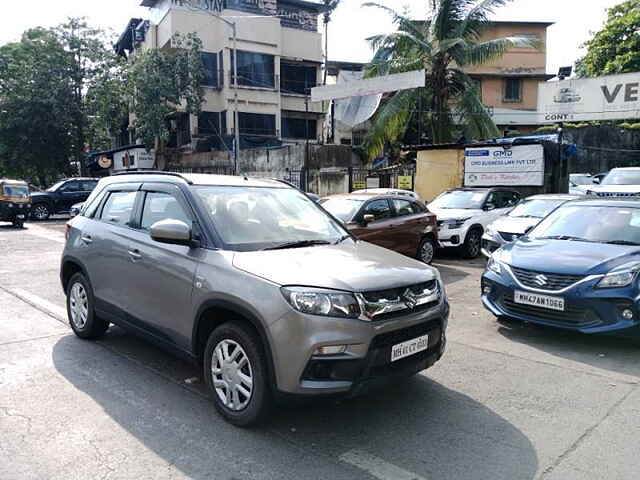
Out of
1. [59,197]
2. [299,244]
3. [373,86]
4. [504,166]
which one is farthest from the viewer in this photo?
[59,197]

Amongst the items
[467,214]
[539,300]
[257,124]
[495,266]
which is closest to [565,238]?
[495,266]

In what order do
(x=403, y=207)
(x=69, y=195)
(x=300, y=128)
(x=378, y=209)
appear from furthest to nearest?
(x=300, y=128), (x=69, y=195), (x=403, y=207), (x=378, y=209)

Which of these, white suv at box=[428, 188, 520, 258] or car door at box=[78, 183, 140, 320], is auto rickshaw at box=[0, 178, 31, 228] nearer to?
white suv at box=[428, 188, 520, 258]

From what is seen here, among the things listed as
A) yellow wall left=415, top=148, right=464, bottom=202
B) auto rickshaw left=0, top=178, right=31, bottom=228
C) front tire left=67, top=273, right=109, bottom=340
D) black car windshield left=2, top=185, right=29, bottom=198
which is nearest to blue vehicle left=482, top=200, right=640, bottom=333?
front tire left=67, top=273, right=109, bottom=340

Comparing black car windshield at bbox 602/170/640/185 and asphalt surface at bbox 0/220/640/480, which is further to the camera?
black car windshield at bbox 602/170/640/185

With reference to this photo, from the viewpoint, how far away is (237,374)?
12.0ft

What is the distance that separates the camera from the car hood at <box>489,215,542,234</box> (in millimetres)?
10280

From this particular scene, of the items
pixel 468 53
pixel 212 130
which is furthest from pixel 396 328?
pixel 212 130

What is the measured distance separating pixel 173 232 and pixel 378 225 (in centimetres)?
644

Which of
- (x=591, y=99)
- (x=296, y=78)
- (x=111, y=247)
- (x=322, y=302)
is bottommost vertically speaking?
(x=322, y=302)

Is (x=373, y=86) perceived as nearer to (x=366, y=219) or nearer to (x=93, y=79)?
(x=366, y=219)

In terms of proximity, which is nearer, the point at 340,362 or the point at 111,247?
the point at 340,362

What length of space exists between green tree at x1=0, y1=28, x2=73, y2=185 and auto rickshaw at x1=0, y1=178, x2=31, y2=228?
12555 mm

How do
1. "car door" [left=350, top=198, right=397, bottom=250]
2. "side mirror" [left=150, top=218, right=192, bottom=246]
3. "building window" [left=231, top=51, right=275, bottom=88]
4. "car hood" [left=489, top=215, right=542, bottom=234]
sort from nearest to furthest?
"side mirror" [left=150, top=218, right=192, bottom=246]
"car door" [left=350, top=198, right=397, bottom=250]
"car hood" [left=489, top=215, right=542, bottom=234]
"building window" [left=231, top=51, right=275, bottom=88]
